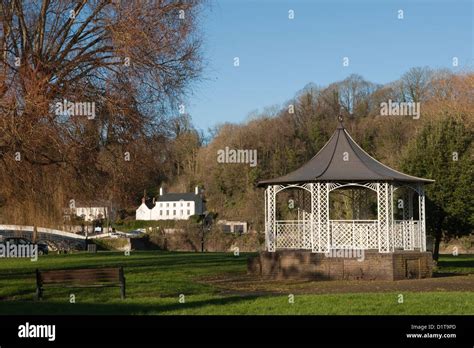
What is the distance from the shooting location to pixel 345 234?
82.6ft

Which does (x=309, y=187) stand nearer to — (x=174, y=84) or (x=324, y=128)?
(x=174, y=84)

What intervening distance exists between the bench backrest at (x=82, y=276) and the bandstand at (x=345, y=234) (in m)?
7.93

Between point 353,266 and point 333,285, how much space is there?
2.28 metres

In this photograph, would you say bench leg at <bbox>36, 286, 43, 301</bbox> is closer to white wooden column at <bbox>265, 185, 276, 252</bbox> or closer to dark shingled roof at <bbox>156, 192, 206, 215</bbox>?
white wooden column at <bbox>265, 185, 276, 252</bbox>

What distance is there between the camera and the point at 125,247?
198 ft

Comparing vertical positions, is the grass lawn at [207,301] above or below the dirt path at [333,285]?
above

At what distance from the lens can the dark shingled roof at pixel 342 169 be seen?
24.9 m

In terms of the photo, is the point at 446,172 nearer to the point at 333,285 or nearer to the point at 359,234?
the point at 359,234

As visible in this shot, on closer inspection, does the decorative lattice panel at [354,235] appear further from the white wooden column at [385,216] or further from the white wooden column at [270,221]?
the white wooden column at [270,221]

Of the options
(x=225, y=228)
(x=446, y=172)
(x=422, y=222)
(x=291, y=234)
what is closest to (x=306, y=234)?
(x=291, y=234)

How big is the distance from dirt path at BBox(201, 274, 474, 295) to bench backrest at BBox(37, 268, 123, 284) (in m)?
3.06

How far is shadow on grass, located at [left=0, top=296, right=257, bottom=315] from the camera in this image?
1509cm

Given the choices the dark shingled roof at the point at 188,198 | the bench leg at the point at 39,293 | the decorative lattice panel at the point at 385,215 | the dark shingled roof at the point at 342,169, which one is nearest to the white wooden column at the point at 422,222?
the dark shingled roof at the point at 342,169

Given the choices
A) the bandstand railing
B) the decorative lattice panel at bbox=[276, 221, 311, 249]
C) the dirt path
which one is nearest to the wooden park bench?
the dirt path
